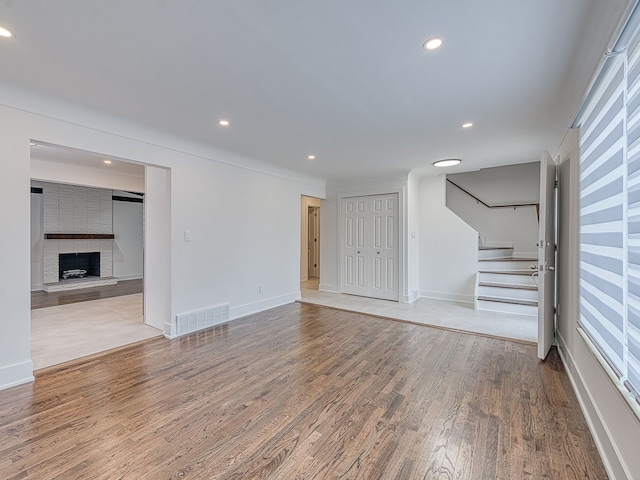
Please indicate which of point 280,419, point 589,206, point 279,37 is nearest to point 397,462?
point 280,419

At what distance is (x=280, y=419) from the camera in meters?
Result: 1.91

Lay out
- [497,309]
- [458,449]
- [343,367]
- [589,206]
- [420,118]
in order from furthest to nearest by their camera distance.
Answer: [497,309]
[420,118]
[343,367]
[589,206]
[458,449]

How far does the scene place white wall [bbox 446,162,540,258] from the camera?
593 centimetres

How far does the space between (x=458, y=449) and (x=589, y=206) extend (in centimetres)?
182

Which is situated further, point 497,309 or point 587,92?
point 497,309

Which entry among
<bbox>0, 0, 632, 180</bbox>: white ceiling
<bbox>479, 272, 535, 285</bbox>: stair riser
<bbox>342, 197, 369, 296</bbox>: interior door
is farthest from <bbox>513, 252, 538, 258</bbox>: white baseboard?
<bbox>0, 0, 632, 180</bbox>: white ceiling

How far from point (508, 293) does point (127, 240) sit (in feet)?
28.2

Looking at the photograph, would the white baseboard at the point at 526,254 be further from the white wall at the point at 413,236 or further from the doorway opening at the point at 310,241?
the doorway opening at the point at 310,241

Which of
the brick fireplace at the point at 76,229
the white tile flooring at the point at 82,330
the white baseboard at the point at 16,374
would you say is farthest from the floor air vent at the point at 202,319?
the brick fireplace at the point at 76,229

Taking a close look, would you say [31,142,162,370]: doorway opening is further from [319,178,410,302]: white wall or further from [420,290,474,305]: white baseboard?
[420,290,474,305]: white baseboard

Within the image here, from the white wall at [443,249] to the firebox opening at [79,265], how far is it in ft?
24.8

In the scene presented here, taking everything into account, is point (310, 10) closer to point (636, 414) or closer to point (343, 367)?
point (636, 414)

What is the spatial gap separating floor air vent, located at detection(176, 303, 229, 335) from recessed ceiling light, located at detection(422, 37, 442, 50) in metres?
3.56

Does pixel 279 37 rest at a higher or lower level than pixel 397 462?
higher
